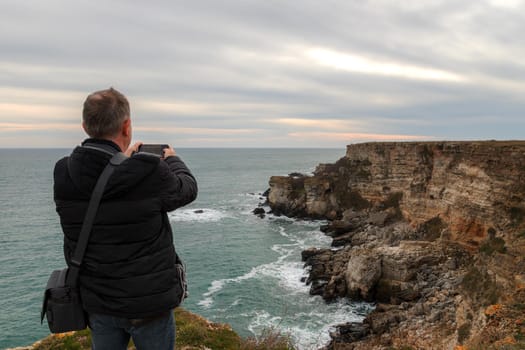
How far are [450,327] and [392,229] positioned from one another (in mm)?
20011

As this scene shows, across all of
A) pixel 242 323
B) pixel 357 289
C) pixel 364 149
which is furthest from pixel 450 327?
pixel 364 149

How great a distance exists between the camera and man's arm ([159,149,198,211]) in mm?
2886

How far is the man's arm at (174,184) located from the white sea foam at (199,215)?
51.2 metres

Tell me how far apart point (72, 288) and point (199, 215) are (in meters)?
55.2

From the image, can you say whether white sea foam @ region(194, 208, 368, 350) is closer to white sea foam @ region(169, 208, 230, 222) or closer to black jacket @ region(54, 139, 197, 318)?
black jacket @ region(54, 139, 197, 318)

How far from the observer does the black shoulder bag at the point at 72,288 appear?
270 centimetres

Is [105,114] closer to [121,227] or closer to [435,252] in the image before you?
[121,227]

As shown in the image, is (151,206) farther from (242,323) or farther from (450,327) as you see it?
(242,323)

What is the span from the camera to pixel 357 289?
85.1ft

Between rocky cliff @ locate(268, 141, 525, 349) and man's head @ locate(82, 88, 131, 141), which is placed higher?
man's head @ locate(82, 88, 131, 141)

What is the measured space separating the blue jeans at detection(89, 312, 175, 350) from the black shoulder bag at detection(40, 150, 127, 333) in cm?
13

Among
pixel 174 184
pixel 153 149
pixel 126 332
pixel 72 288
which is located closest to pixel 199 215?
pixel 126 332

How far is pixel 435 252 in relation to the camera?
91.8 feet

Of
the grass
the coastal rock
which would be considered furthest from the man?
the coastal rock
